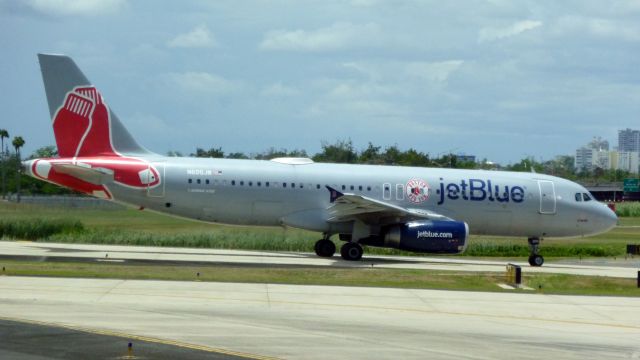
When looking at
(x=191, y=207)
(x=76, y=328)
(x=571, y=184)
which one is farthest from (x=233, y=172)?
(x=76, y=328)

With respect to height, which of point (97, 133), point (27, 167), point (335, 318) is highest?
point (97, 133)

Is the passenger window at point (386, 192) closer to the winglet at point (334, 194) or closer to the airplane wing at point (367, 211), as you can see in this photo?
the airplane wing at point (367, 211)

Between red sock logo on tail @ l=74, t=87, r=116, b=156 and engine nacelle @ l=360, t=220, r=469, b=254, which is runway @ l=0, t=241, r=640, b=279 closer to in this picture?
engine nacelle @ l=360, t=220, r=469, b=254

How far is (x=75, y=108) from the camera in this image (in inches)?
1350

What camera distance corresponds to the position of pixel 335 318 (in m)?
19.8

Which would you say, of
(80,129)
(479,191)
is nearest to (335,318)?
(80,129)

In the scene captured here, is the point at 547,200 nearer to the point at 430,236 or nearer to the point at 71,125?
the point at 430,236

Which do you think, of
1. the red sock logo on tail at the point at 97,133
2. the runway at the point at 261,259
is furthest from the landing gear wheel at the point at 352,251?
the red sock logo on tail at the point at 97,133

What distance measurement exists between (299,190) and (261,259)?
2.76 metres

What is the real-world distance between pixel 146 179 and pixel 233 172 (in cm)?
293

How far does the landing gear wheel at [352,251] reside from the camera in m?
34.5

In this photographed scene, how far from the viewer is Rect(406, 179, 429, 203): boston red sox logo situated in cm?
3559

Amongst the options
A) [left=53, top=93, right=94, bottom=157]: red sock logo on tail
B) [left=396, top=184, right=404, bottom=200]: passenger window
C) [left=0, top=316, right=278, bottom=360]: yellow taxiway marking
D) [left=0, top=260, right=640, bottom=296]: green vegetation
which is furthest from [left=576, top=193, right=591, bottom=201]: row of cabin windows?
[left=0, top=316, right=278, bottom=360]: yellow taxiway marking

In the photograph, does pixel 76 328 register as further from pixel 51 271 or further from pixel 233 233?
pixel 233 233
